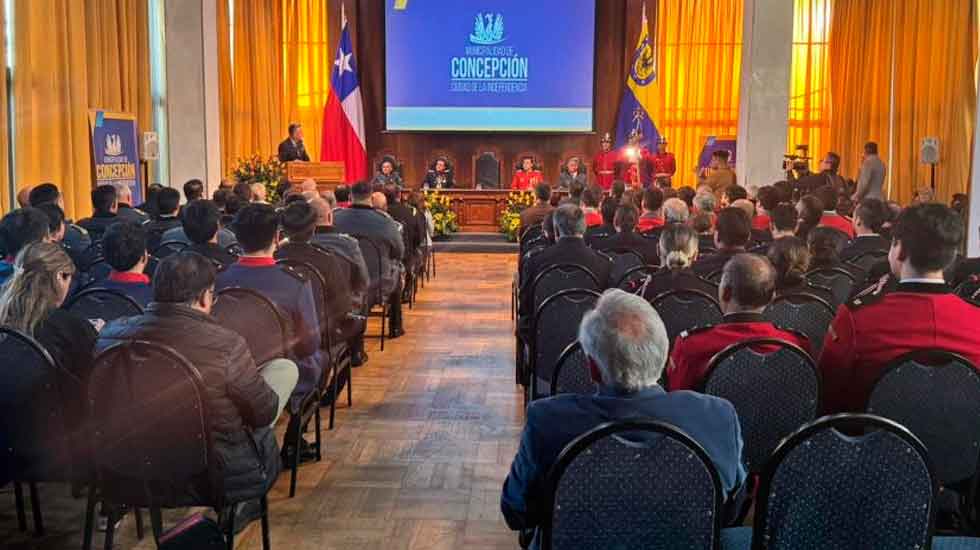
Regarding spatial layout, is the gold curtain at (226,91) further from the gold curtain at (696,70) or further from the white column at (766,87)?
the white column at (766,87)

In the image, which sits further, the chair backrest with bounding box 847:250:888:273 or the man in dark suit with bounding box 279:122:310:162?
the man in dark suit with bounding box 279:122:310:162

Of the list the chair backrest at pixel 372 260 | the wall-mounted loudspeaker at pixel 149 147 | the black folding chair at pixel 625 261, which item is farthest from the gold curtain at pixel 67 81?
the black folding chair at pixel 625 261

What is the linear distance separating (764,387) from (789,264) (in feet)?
4.35

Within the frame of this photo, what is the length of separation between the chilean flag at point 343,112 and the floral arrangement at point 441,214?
58.4 inches

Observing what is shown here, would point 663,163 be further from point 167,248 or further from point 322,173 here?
point 167,248

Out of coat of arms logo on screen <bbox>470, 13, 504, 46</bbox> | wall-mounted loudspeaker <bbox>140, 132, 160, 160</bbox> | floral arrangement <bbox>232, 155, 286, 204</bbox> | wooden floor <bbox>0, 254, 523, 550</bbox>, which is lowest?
wooden floor <bbox>0, 254, 523, 550</bbox>

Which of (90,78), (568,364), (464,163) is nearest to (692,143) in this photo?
(464,163)

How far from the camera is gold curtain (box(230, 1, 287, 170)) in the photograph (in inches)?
568

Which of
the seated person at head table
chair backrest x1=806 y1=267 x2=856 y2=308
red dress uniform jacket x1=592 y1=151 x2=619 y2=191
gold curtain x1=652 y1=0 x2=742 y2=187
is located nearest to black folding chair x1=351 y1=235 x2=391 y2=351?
chair backrest x1=806 y1=267 x2=856 y2=308

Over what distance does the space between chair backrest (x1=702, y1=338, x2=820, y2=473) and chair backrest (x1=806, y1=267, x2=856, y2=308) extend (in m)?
1.79

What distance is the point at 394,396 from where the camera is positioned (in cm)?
587

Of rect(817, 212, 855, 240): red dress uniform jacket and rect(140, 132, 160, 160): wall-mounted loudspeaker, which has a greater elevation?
rect(140, 132, 160, 160): wall-mounted loudspeaker

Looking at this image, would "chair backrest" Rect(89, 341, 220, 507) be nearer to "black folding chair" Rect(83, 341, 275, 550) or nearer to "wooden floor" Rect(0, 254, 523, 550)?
"black folding chair" Rect(83, 341, 275, 550)

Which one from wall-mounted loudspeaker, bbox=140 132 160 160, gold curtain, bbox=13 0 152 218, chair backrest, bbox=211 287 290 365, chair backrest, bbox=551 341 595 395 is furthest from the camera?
wall-mounted loudspeaker, bbox=140 132 160 160
